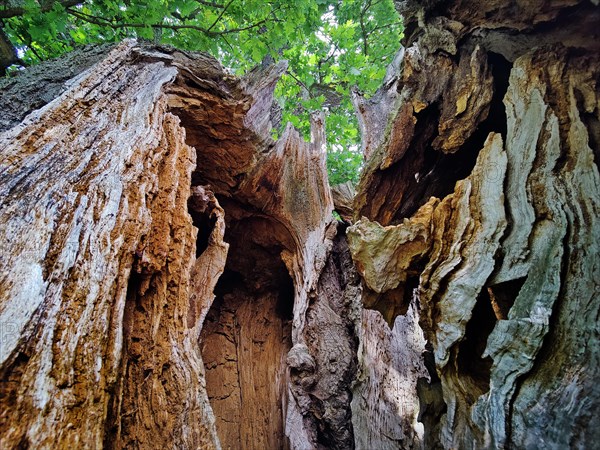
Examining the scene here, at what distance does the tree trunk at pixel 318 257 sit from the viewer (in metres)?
1.39

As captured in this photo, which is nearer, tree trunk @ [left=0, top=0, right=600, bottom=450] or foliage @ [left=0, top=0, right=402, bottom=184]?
tree trunk @ [left=0, top=0, right=600, bottom=450]

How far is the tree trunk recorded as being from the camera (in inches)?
54.8

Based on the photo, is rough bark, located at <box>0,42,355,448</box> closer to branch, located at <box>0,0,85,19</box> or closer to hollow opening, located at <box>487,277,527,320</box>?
branch, located at <box>0,0,85,19</box>

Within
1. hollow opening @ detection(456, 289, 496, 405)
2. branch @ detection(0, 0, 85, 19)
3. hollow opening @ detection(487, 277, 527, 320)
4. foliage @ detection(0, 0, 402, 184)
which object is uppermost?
foliage @ detection(0, 0, 402, 184)

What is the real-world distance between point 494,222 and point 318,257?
5.42 ft

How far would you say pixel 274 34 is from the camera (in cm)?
474

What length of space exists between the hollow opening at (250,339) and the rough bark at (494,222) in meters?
0.97

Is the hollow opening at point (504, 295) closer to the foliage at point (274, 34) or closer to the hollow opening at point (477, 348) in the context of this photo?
the hollow opening at point (477, 348)

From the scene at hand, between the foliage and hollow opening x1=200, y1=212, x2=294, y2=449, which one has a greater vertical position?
the foliage

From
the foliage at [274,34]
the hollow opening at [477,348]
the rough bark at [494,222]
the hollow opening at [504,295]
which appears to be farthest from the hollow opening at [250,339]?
the foliage at [274,34]

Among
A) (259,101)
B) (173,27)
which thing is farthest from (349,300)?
(173,27)

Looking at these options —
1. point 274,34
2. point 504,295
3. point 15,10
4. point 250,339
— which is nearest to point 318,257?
point 250,339

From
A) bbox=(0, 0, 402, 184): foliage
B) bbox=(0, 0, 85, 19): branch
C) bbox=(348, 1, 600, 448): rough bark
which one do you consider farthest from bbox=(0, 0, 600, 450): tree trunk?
bbox=(0, 0, 402, 184): foliage

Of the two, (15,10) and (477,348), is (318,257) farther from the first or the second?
(15,10)
